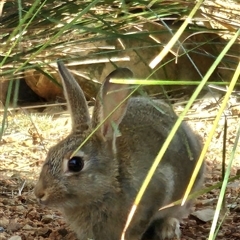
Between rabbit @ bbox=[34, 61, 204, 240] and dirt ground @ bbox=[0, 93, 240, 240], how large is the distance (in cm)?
23

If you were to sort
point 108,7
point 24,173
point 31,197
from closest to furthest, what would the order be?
point 108,7 < point 31,197 < point 24,173

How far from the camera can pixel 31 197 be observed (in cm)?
383

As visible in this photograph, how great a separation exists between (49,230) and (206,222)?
809 mm

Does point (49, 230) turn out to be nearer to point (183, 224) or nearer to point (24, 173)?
point (183, 224)

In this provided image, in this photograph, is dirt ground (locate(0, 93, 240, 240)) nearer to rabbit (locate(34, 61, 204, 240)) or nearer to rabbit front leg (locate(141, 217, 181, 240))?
rabbit front leg (locate(141, 217, 181, 240))

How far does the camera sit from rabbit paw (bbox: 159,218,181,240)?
3.25m

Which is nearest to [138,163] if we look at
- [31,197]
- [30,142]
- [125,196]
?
[125,196]

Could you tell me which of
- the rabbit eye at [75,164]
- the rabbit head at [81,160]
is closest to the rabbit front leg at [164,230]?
the rabbit head at [81,160]

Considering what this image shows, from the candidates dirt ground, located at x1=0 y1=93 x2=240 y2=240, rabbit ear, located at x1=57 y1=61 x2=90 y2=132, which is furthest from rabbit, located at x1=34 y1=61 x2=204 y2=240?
dirt ground, located at x1=0 y1=93 x2=240 y2=240

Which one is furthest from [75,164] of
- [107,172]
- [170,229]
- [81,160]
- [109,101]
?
[170,229]

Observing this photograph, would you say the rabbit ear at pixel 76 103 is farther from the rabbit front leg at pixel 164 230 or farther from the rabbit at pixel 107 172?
the rabbit front leg at pixel 164 230

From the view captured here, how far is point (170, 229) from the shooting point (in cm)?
328

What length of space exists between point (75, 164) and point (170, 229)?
2.29 ft

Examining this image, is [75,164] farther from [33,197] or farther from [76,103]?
[33,197]
